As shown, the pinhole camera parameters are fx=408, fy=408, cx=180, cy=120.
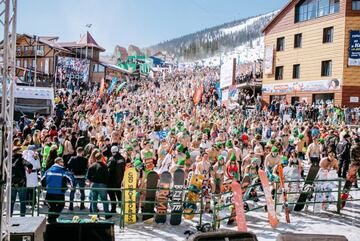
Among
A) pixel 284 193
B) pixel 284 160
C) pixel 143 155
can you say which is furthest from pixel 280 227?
pixel 143 155

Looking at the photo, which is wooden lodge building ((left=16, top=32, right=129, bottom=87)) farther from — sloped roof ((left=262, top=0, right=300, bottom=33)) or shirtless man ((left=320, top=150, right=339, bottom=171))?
shirtless man ((left=320, top=150, right=339, bottom=171))

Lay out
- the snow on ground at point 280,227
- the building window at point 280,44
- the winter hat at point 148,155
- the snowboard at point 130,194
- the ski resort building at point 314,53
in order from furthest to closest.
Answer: the building window at point 280,44 → the ski resort building at point 314,53 → the winter hat at point 148,155 → the snowboard at point 130,194 → the snow on ground at point 280,227

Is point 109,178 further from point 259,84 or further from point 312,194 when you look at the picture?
point 259,84

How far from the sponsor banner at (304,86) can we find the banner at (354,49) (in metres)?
1.74

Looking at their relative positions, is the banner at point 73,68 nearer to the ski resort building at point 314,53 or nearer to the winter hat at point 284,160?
the ski resort building at point 314,53

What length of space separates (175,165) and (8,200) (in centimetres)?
598

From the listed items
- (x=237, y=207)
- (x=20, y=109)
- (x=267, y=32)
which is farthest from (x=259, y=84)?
(x=237, y=207)

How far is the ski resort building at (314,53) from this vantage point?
99.8 feet

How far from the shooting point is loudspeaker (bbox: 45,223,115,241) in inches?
276

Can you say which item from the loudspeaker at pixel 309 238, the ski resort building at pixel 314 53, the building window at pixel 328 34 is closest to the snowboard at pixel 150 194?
the loudspeaker at pixel 309 238

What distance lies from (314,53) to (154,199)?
2687 centimetres

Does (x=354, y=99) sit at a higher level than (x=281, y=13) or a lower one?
lower

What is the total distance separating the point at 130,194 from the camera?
1029 cm

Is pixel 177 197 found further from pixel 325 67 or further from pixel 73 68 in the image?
pixel 73 68
